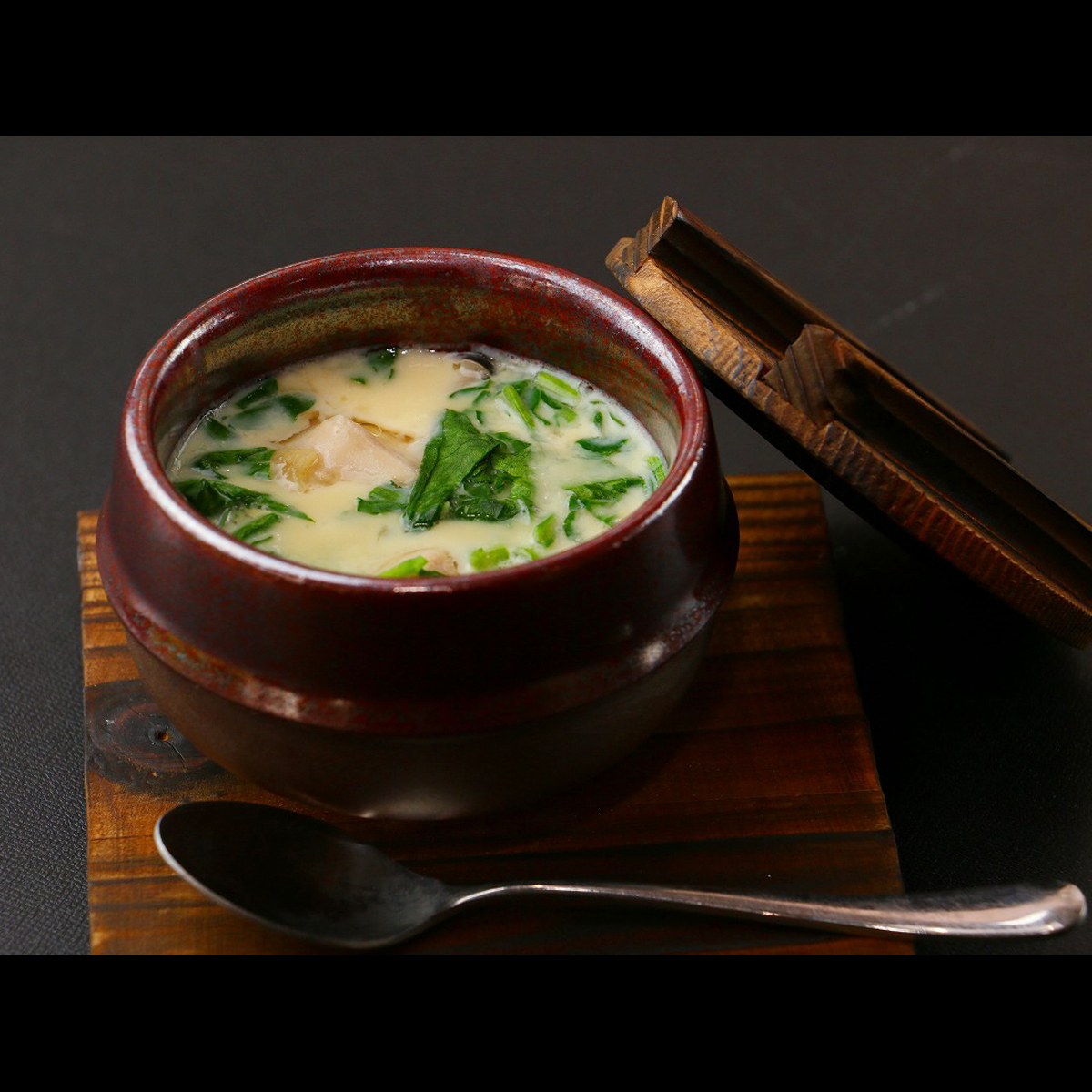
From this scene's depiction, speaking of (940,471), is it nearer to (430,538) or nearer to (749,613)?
(749,613)

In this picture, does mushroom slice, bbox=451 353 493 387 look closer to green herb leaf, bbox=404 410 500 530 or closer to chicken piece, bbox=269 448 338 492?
green herb leaf, bbox=404 410 500 530

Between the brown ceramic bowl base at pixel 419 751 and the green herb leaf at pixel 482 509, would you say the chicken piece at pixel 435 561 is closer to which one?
the green herb leaf at pixel 482 509

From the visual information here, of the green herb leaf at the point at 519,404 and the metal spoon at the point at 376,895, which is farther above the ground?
the green herb leaf at the point at 519,404

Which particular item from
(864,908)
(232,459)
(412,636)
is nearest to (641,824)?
(864,908)

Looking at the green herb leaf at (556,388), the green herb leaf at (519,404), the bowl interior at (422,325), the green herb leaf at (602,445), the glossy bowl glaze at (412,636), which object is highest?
the bowl interior at (422,325)

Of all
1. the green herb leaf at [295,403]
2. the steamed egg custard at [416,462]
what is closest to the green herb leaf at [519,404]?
the steamed egg custard at [416,462]

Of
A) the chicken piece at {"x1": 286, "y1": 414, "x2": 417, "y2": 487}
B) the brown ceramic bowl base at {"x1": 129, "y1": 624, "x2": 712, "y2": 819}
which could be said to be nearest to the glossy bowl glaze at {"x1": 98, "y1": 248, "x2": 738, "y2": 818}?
the brown ceramic bowl base at {"x1": 129, "y1": 624, "x2": 712, "y2": 819}
